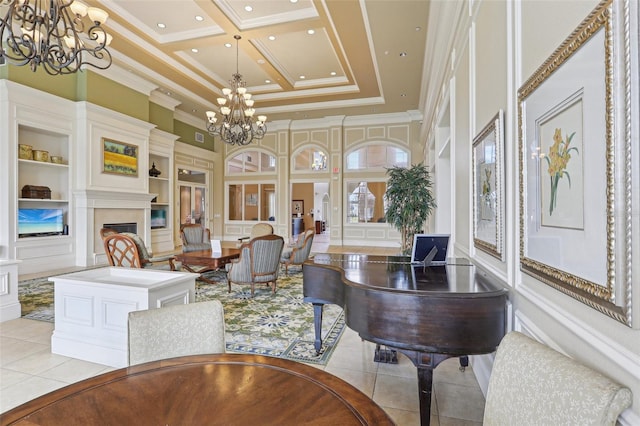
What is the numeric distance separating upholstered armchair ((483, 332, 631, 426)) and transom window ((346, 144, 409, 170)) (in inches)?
394

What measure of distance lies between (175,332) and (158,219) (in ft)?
28.8

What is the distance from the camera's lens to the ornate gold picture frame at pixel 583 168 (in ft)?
2.77

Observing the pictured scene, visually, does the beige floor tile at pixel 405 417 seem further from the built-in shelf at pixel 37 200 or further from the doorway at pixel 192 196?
the doorway at pixel 192 196

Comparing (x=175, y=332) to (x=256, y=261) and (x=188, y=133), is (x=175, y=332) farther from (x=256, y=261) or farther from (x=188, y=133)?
(x=188, y=133)

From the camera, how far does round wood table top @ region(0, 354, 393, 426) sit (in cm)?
84


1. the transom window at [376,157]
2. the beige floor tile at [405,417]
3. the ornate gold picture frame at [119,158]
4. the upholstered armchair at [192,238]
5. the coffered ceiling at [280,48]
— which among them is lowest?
the beige floor tile at [405,417]

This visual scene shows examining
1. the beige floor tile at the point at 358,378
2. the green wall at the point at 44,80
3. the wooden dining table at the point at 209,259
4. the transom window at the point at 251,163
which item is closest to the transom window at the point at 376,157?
the transom window at the point at 251,163

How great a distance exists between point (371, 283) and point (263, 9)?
543cm

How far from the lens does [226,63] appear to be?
7383mm

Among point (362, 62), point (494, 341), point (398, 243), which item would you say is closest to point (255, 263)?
point (494, 341)

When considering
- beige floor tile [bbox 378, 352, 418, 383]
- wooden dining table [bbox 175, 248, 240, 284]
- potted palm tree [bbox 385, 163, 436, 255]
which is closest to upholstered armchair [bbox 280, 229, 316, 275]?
wooden dining table [bbox 175, 248, 240, 284]

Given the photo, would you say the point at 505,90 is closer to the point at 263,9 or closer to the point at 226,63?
the point at 263,9

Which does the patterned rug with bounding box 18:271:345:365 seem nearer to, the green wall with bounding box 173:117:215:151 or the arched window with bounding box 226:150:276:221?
the green wall with bounding box 173:117:215:151

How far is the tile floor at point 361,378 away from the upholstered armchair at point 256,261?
1.88 meters
